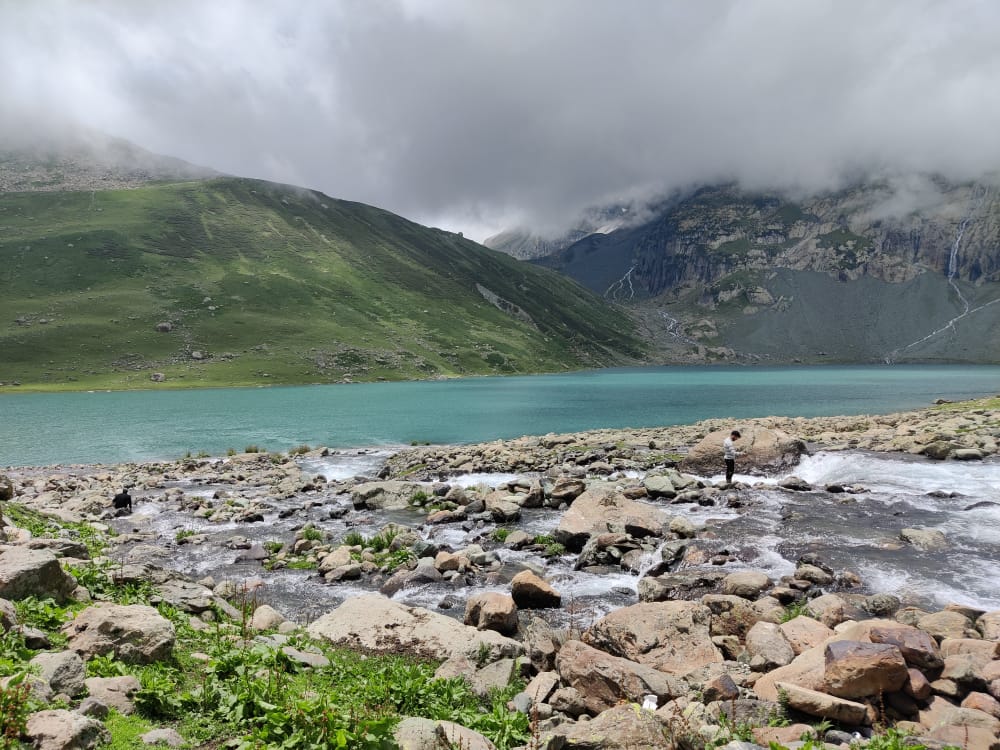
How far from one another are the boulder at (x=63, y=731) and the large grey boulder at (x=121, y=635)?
10.7ft

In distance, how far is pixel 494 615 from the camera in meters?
14.9

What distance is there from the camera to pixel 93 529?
26016mm

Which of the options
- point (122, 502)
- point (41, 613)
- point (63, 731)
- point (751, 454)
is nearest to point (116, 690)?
point (63, 731)

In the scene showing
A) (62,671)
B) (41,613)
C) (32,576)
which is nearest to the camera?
(62,671)

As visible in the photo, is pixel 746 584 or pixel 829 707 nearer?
pixel 829 707

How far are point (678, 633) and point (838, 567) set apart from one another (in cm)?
1000

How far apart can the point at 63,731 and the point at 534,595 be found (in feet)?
42.2

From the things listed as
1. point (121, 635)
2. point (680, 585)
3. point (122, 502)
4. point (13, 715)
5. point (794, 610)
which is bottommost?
point (680, 585)

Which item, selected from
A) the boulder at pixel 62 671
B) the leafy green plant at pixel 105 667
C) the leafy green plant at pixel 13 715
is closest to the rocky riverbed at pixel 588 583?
the leafy green plant at pixel 105 667

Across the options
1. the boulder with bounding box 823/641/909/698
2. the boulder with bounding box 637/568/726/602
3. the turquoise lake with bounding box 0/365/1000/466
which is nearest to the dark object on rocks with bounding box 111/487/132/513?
the boulder with bounding box 637/568/726/602

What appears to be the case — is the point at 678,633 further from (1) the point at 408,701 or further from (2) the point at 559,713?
(1) the point at 408,701

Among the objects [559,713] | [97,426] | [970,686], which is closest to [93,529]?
[559,713]

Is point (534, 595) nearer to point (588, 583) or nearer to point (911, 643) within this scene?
point (588, 583)

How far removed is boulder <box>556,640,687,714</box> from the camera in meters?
10.5
